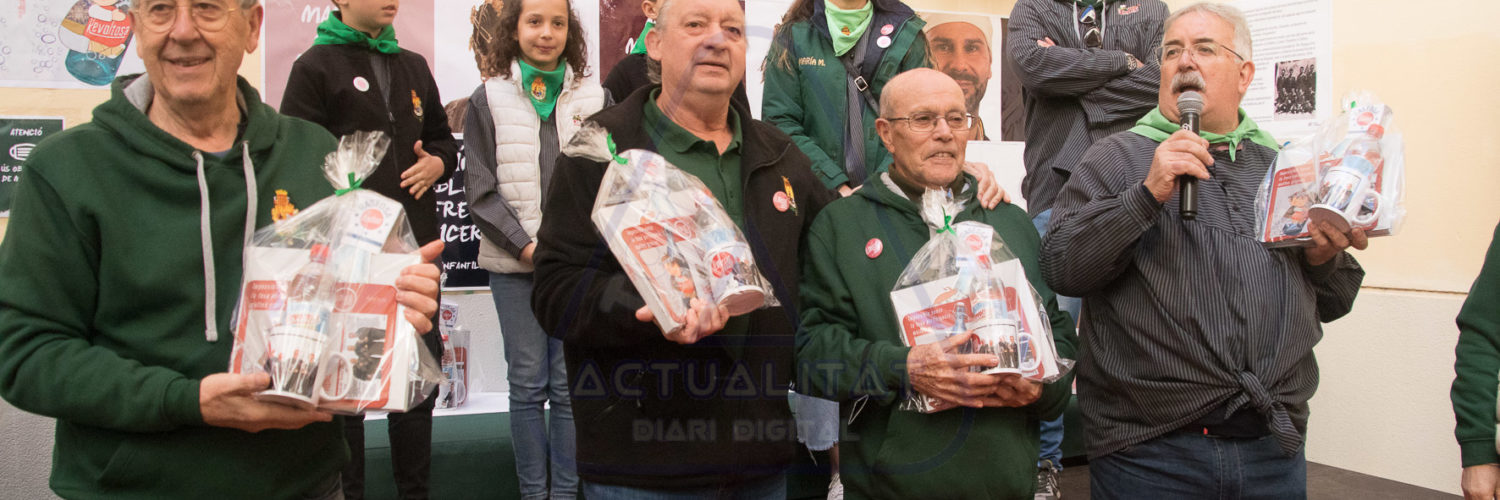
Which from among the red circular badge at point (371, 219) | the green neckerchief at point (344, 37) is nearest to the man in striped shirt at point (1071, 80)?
the green neckerchief at point (344, 37)

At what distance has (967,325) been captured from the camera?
1.99 meters

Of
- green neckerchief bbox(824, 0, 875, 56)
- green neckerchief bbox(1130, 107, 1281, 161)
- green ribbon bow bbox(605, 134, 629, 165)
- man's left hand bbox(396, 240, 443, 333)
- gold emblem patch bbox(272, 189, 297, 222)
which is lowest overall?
man's left hand bbox(396, 240, 443, 333)

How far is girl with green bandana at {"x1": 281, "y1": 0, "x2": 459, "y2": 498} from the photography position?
2902mm

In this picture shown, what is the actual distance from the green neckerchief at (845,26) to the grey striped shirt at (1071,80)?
0.62 m

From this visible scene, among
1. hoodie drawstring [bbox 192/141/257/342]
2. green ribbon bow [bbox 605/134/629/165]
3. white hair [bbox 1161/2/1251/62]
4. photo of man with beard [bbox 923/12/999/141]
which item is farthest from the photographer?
photo of man with beard [bbox 923/12/999/141]

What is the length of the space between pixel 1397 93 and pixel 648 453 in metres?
4.63

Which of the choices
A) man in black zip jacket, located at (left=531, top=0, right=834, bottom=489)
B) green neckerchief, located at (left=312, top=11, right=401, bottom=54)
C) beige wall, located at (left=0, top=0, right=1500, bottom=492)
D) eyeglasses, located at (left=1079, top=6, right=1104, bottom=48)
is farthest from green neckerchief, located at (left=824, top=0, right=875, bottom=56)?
beige wall, located at (left=0, top=0, right=1500, bottom=492)

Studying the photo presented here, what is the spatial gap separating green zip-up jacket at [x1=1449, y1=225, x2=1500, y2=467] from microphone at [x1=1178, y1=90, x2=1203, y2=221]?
2.07 ft

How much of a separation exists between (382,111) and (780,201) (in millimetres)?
1585

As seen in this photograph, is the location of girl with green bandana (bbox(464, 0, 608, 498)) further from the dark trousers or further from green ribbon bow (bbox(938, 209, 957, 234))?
green ribbon bow (bbox(938, 209, 957, 234))

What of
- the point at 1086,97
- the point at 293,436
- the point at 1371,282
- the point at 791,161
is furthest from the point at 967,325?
the point at 1371,282

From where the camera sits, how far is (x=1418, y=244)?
183 inches

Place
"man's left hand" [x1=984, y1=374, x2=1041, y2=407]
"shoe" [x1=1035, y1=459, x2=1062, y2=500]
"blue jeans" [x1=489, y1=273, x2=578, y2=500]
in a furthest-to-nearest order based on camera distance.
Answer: "shoe" [x1=1035, y1=459, x2=1062, y2=500]
"blue jeans" [x1=489, y1=273, x2=578, y2=500]
"man's left hand" [x1=984, y1=374, x2=1041, y2=407]

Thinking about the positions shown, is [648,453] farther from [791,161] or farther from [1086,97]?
[1086,97]
